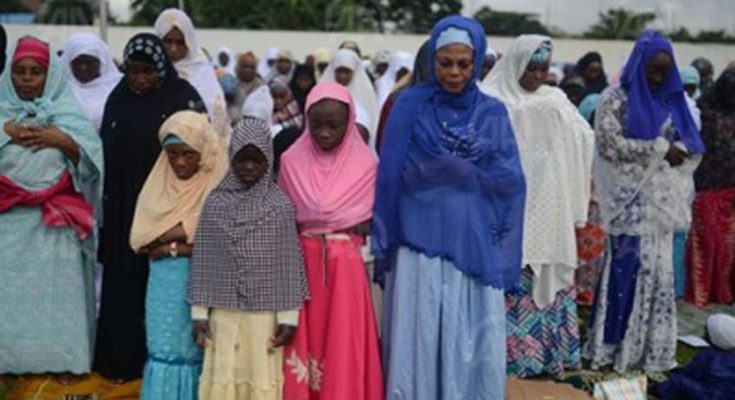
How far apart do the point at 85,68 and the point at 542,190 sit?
338cm

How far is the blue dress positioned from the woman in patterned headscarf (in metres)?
0.51

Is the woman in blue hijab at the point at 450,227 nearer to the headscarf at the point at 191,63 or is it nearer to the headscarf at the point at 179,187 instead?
the headscarf at the point at 179,187

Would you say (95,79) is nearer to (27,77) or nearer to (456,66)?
(27,77)

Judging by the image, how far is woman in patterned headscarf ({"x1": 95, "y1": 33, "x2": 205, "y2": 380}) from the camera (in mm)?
4566

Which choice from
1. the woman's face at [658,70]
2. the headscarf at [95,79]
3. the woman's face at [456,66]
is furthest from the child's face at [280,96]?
the woman's face at [456,66]

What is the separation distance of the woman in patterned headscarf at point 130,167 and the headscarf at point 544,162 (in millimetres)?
1883

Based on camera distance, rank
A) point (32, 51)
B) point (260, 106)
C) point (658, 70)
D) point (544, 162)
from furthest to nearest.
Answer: point (260, 106) → point (658, 70) → point (544, 162) → point (32, 51)

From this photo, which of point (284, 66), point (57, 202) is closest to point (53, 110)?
point (57, 202)

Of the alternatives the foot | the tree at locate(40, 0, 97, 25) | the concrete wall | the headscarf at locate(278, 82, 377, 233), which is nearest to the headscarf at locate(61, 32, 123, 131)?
the foot

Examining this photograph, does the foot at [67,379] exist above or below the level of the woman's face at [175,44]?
below

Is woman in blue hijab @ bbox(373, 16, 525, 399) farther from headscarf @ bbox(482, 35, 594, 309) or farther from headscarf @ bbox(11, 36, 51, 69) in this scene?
headscarf @ bbox(11, 36, 51, 69)

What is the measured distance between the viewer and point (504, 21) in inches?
1431

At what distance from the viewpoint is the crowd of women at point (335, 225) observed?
3873mm

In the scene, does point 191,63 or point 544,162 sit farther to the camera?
point 191,63
